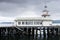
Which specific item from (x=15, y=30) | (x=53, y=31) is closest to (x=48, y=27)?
(x=53, y=31)

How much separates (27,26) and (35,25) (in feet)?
11.5

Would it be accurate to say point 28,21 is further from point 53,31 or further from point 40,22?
point 53,31

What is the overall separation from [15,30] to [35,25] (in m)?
6.28

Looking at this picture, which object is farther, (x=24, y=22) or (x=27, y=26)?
(x=24, y=22)

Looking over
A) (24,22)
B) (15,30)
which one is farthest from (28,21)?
(15,30)

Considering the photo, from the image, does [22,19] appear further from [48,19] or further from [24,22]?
[48,19]

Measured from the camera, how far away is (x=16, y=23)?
72.0 metres

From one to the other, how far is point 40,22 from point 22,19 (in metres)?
5.73

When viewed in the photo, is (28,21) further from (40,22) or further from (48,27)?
(48,27)

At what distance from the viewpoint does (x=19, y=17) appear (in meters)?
73.7

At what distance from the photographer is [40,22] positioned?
7138 cm

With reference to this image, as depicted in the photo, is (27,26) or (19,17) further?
(19,17)

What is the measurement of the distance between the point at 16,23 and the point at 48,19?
10147mm

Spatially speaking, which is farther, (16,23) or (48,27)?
(16,23)
